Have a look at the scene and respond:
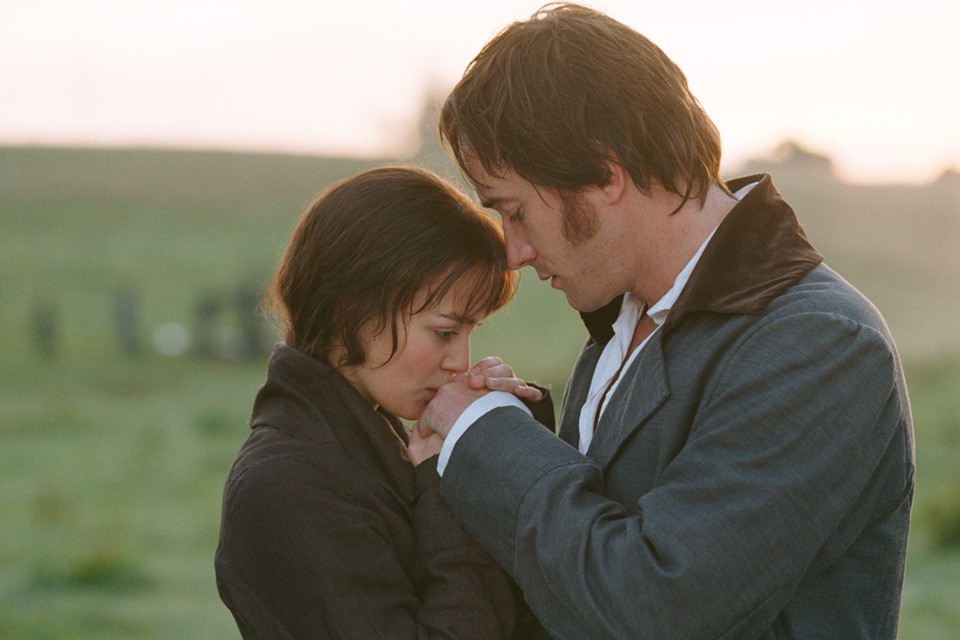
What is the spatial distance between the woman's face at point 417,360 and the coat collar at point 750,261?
592mm

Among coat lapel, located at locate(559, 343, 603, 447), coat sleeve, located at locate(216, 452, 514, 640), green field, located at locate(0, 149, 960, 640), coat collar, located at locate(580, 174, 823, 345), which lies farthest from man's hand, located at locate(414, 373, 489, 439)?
green field, located at locate(0, 149, 960, 640)

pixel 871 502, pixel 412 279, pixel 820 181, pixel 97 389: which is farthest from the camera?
pixel 820 181

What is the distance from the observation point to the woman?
8.10 ft

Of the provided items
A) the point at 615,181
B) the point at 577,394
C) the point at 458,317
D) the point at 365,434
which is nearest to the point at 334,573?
the point at 365,434

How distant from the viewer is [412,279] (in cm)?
275

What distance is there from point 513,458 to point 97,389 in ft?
56.8

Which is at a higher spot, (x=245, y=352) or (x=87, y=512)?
(x=87, y=512)

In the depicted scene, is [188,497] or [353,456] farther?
[188,497]

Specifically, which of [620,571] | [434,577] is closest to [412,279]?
[434,577]

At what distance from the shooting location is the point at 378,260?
9.00ft

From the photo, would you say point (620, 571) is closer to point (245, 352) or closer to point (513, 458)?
point (513, 458)

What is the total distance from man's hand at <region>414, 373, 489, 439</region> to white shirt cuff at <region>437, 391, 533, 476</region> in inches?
1.0

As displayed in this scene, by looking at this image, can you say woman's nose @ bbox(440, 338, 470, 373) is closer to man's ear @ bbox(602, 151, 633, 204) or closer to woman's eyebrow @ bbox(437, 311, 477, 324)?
woman's eyebrow @ bbox(437, 311, 477, 324)

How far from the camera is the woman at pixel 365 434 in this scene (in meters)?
2.47
